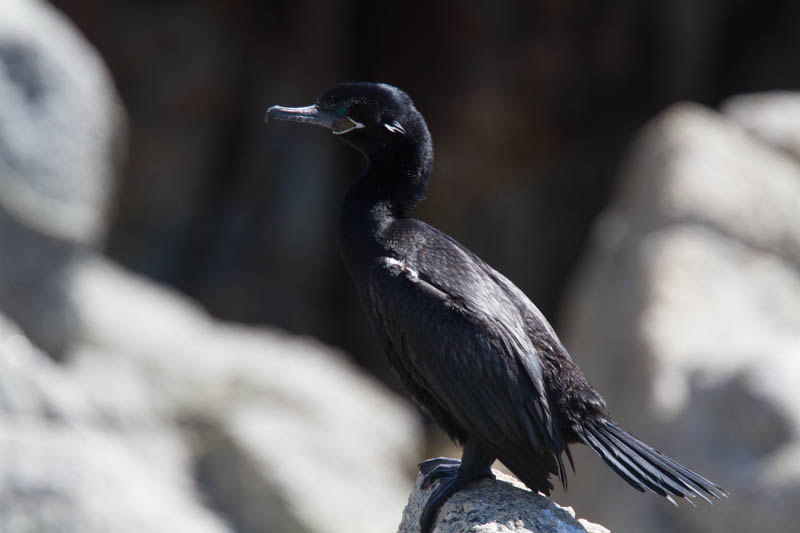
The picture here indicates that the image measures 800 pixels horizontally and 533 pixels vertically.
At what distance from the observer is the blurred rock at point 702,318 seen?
17.8 ft

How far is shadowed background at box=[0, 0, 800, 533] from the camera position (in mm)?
6180

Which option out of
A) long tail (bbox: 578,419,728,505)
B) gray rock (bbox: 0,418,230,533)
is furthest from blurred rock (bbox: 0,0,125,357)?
long tail (bbox: 578,419,728,505)

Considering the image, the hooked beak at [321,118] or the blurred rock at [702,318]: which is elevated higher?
the hooked beak at [321,118]

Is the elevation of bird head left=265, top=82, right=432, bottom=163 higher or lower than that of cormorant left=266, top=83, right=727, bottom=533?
higher

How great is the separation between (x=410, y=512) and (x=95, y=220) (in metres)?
4.00

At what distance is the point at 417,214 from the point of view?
1183 cm

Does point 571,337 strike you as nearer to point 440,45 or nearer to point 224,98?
point 440,45

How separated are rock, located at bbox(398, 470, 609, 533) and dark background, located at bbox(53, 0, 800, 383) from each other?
866cm

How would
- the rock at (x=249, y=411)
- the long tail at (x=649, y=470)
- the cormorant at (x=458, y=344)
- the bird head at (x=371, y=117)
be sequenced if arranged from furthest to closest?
the rock at (x=249, y=411)
the bird head at (x=371, y=117)
the cormorant at (x=458, y=344)
the long tail at (x=649, y=470)

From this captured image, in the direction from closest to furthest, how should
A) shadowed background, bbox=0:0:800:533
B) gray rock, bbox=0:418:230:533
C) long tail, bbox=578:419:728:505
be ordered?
long tail, bbox=578:419:728:505 → gray rock, bbox=0:418:230:533 → shadowed background, bbox=0:0:800:533

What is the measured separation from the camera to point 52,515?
5457 millimetres

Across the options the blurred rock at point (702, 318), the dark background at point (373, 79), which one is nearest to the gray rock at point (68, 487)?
the blurred rock at point (702, 318)

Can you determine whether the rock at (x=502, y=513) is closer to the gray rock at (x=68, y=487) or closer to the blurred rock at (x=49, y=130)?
the gray rock at (x=68, y=487)

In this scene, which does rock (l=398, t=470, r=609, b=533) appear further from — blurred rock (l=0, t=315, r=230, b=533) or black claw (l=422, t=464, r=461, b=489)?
blurred rock (l=0, t=315, r=230, b=533)
